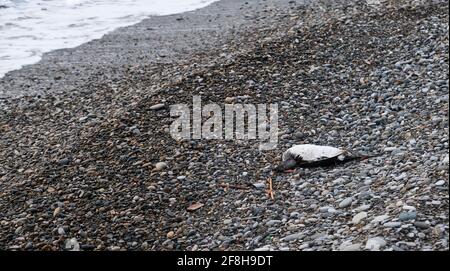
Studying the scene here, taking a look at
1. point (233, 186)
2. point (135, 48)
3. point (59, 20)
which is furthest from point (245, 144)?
point (59, 20)

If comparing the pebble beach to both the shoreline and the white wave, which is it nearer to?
the shoreline

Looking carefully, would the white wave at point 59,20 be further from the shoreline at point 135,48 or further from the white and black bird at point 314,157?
the white and black bird at point 314,157

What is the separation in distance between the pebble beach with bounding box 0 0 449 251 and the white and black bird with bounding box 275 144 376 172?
9cm

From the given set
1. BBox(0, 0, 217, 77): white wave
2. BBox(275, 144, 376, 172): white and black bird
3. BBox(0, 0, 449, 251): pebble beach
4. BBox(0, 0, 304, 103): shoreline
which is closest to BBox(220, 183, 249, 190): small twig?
BBox(0, 0, 449, 251): pebble beach

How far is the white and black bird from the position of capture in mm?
4445

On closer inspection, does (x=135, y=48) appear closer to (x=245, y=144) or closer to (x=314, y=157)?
(x=245, y=144)

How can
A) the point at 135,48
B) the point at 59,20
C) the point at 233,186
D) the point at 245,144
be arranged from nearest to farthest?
the point at 233,186 < the point at 245,144 < the point at 135,48 < the point at 59,20

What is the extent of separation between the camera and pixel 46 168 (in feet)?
16.4

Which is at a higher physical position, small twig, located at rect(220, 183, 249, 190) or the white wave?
the white wave

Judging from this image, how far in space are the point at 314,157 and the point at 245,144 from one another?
0.70 metres

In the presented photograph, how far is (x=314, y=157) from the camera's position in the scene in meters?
4.48

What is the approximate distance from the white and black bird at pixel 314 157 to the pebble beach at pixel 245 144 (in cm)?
9
